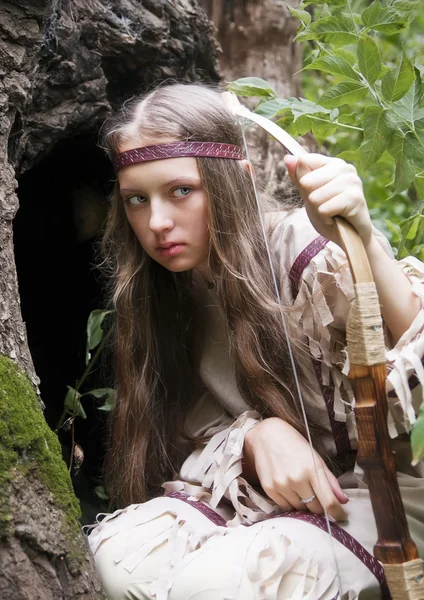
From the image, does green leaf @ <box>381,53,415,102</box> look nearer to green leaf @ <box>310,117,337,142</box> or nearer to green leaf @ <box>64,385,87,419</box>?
green leaf @ <box>310,117,337,142</box>

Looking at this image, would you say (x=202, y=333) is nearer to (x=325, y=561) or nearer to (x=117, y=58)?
(x=325, y=561)

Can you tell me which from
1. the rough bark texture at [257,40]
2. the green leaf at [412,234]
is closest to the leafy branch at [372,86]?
the green leaf at [412,234]

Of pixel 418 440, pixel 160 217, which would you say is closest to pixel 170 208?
pixel 160 217

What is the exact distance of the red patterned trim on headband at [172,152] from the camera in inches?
75.5

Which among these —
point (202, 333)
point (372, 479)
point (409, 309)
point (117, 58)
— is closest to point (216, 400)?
point (202, 333)

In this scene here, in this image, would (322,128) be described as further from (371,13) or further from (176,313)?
(176,313)

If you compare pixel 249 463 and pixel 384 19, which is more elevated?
pixel 384 19

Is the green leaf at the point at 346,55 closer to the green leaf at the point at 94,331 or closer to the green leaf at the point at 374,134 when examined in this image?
the green leaf at the point at 374,134

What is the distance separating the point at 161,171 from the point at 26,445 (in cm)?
79

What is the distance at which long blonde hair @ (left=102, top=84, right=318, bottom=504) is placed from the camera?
1947mm

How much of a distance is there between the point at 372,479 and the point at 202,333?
983mm

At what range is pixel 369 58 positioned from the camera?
1856mm

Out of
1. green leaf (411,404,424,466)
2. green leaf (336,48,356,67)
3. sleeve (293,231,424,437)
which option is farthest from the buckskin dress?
green leaf (336,48,356,67)

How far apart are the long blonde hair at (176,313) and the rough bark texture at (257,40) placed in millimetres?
1338
